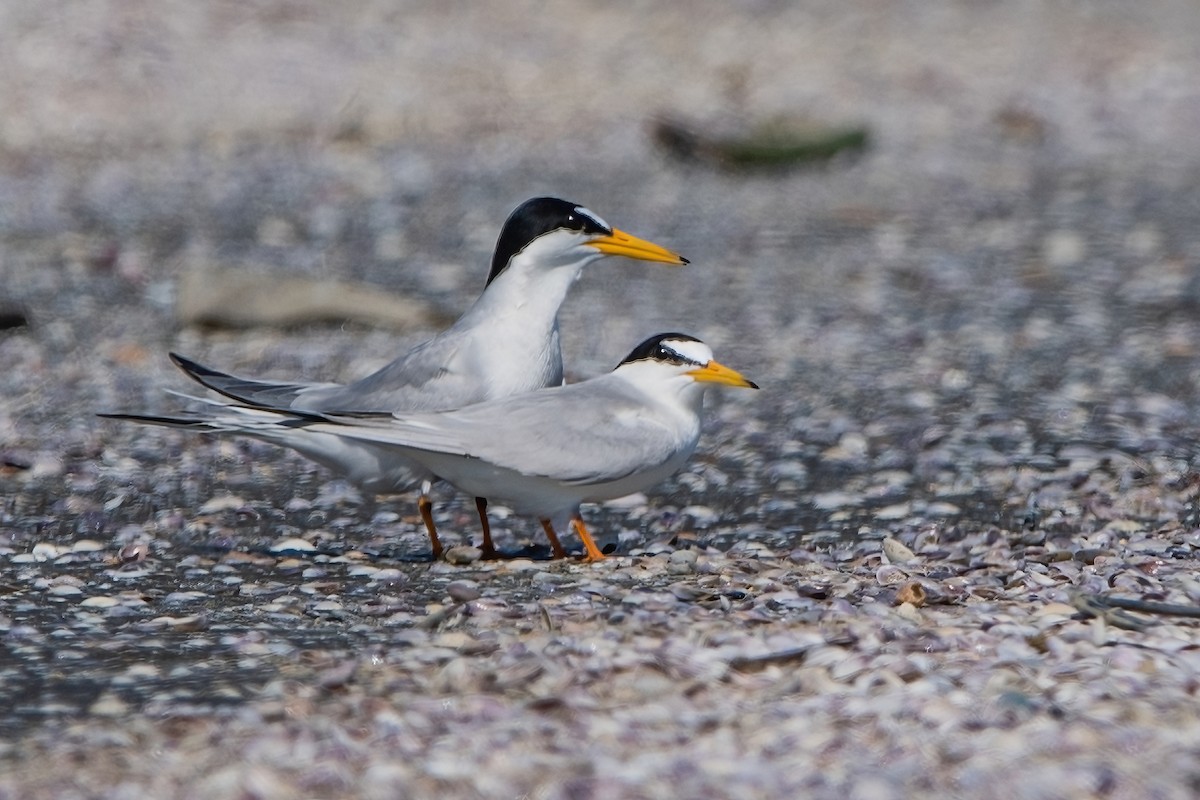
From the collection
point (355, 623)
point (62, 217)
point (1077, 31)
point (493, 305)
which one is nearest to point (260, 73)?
point (62, 217)

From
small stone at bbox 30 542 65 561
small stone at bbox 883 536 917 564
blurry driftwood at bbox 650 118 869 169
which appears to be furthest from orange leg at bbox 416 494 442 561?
blurry driftwood at bbox 650 118 869 169

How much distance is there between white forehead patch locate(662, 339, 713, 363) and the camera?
18.4 feet

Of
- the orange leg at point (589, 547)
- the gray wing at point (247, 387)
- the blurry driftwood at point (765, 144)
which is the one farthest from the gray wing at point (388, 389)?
the blurry driftwood at point (765, 144)

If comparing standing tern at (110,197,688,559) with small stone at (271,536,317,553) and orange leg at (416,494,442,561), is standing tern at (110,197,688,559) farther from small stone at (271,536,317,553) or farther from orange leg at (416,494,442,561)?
small stone at (271,536,317,553)

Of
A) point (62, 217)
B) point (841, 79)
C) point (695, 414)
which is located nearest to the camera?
point (695, 414)

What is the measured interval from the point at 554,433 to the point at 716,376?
575mm

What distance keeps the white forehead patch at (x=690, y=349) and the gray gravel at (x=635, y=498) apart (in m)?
0.66

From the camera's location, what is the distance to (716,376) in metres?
5.52

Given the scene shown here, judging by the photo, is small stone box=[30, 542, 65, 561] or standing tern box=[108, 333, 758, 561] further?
small stone box=[30, 542, 65, 561]

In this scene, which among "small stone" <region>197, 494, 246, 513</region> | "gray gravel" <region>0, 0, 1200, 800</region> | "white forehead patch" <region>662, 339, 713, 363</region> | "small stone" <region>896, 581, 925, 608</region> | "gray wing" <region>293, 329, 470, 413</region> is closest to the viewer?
"gray gravel" <region>0, 0, 1200, 800</region>

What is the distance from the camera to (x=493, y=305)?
19.3 feet

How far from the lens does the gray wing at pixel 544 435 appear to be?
5273mm

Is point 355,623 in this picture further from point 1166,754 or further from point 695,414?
point 1166,754

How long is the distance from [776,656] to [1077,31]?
16.9m
